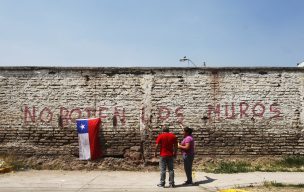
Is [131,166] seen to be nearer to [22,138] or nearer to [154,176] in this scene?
[154,176]

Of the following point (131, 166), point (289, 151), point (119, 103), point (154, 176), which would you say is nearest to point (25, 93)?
point (119, 103)

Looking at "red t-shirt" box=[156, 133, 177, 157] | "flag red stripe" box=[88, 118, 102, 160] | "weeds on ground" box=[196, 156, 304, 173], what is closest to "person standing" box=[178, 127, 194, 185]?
"red t-shirt" box=[156, 133, 177, 157]

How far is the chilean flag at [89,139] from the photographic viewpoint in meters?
14.0

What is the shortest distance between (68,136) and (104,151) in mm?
1255

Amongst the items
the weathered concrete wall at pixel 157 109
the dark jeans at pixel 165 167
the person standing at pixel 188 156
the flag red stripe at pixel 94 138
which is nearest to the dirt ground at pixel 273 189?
the person standing at pixel 188 156

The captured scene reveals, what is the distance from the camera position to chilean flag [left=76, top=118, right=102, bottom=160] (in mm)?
14031

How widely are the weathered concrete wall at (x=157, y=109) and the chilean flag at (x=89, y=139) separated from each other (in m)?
0.24

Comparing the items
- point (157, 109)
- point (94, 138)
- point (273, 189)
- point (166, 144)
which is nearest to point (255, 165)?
point (157, 109)

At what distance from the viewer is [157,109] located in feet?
46.5

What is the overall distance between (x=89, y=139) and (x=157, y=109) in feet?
7.74

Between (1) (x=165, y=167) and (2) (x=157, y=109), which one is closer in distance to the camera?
(1) (x=165, y=167)

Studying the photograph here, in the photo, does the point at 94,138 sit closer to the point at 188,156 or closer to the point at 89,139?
the point at 89,139

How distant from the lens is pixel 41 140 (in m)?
14.2

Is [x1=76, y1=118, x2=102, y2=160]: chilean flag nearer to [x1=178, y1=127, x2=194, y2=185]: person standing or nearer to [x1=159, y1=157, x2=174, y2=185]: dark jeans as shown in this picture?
[x1=159, y1=157, x2=174, y2=185]: dark jeans
